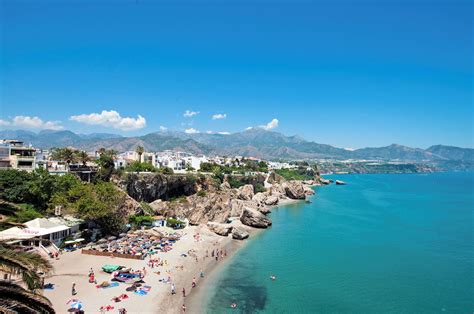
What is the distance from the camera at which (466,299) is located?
2600 centimetres

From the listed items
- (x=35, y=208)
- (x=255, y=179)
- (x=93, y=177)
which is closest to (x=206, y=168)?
(x=255, y=179)

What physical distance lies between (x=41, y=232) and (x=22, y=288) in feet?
81.5

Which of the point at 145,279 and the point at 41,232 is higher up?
the point at 41,232

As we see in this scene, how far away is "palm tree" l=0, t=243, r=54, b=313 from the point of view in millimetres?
6703

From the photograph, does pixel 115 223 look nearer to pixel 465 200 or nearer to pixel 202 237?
Result: pixel 202 237

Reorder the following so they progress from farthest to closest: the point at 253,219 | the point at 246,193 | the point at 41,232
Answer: the point at 246,193
the point at 253,219
the point at 41,232

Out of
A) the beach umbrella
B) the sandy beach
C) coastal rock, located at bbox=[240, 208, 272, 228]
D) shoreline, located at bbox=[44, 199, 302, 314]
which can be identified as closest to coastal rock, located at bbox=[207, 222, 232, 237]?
shoreline, located at bbox=[44, 199, 302, 314]

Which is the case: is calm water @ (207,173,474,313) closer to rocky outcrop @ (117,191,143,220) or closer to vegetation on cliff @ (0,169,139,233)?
vegetation on cliff @ (0,169,139,233)

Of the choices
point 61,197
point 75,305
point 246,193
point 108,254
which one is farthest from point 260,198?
point 75,305

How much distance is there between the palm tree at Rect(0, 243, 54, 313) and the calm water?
1767 cm

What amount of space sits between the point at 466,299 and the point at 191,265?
22.4 m

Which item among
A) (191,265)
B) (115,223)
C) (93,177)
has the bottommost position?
(191,265)

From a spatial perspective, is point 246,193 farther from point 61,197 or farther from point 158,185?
point 61,197

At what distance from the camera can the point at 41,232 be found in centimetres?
2850
